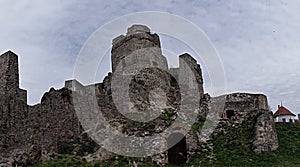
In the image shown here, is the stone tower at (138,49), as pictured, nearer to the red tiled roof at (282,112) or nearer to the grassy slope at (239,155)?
the grassy slope at (239,155)

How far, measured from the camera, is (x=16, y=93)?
3209 centimetres

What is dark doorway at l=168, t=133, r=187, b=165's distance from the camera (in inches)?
925

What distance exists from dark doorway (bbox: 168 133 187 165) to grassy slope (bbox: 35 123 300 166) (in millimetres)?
913

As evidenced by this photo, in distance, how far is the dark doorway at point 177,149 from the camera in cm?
2348

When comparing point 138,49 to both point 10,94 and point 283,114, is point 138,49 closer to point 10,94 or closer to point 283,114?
point 10,94

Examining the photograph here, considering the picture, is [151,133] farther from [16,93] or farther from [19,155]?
[16,93]

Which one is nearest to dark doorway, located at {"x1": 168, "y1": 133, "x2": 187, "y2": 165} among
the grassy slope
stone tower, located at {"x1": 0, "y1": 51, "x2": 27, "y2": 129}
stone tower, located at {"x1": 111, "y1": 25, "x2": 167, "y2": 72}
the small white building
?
the grassy slope

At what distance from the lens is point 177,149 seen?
24141 millimetres

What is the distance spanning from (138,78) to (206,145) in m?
10.8

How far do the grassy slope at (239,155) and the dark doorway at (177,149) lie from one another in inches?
36.0

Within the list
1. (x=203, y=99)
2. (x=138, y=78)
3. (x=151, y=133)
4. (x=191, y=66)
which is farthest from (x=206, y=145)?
(x=191, y=66)

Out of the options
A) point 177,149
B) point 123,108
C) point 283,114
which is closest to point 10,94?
point 123,108

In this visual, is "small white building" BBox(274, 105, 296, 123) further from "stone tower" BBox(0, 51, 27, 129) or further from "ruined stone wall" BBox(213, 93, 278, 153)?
"stone tower" BBox(0, 51, 27, 129)

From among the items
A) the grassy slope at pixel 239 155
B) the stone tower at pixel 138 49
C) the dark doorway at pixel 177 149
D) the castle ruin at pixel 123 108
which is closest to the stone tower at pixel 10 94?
the castle ruin at pixel 123 108
